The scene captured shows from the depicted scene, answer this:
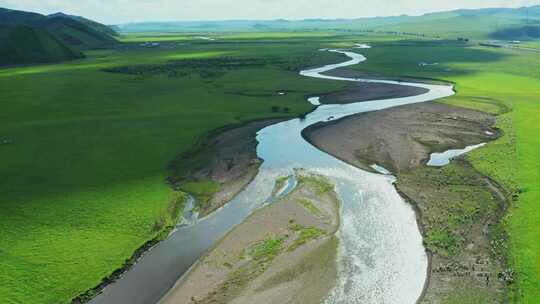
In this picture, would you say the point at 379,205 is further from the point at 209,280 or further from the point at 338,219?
the point at 209,280

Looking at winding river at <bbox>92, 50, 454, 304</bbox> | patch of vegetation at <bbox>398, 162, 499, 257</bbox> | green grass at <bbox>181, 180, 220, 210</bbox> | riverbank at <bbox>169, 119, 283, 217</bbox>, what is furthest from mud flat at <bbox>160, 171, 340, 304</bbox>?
patch of vegetation at <bbox>398, 162, 499, 257</bbox>

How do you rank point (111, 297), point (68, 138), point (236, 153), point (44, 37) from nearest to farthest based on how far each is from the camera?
point (111, 297) < point (236, 153) < point (68, 138) < point (44, 37)

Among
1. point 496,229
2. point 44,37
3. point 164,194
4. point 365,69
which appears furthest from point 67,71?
point 496,229

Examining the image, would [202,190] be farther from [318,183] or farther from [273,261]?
[273,261]

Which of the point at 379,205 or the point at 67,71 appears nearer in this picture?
the point at 379,205

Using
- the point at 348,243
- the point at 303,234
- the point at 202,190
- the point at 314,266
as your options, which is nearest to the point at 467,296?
the point at 348,243

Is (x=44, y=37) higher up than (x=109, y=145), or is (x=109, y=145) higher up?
(x=44, y=37)

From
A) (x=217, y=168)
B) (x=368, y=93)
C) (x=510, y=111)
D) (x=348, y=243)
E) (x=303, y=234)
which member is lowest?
(x=348, y=243)
